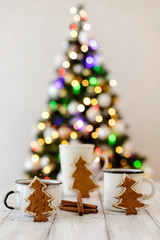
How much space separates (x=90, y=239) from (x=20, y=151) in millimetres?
2752

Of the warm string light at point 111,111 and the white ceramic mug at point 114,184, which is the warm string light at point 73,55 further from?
the white ceramic mug at point 114,184

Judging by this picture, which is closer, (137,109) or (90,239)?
(90,239)

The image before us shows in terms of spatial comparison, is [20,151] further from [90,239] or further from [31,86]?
[90,239]

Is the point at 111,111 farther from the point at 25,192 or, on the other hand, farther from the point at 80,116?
the point at 25,192

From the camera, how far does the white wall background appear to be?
3.16m

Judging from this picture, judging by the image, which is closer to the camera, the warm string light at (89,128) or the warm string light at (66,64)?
the warm string light at (89,128)

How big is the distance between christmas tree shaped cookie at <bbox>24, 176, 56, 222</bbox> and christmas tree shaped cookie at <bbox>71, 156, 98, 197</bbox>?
28 cm

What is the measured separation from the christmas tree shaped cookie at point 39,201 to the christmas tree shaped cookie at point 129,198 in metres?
0.15

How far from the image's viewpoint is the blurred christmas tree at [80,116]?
2.51m

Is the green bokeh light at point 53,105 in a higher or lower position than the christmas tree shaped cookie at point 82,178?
higher

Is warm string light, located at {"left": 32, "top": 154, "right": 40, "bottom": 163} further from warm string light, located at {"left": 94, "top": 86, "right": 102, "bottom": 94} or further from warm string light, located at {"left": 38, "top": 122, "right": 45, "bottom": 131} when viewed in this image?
warm string light, located at {"left": 94, "top": 86, "right": 102, "bottom": 94}

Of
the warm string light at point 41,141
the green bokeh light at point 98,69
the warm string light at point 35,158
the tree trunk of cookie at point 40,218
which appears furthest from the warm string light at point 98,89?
the tree trunk of cookie at point 40,218

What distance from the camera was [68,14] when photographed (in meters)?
3.25

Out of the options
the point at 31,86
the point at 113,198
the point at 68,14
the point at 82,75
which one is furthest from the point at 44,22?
the point at 113,198
